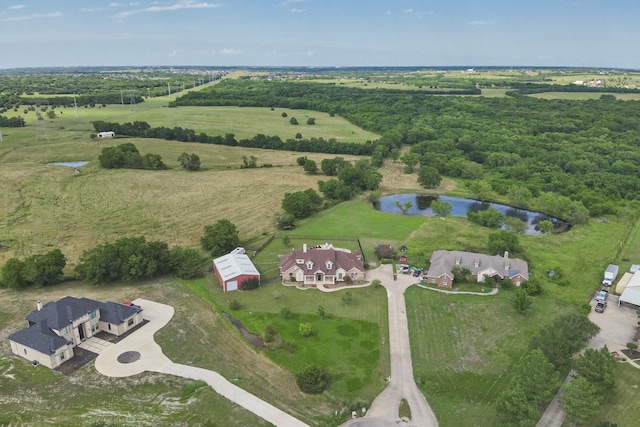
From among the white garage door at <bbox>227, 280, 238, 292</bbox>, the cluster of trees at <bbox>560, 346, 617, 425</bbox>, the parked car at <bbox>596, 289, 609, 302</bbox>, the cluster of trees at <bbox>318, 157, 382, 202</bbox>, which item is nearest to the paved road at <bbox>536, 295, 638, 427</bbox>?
the parked car at <bbox>596, 289, 609, 302</bbox>

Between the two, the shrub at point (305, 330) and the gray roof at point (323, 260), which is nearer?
the shrub at point (305, 330)

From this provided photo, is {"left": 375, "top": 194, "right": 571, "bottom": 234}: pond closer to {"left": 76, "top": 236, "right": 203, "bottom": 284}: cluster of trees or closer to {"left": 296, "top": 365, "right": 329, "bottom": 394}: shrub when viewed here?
{"left": 76, "top": 236, "right": 203, "bottom": 284}: cluster of trees

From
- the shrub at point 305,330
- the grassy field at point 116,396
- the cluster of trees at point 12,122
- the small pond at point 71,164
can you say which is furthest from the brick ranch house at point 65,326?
the cluster of trees at point 12,122

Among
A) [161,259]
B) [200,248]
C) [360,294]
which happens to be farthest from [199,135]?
[360,294]

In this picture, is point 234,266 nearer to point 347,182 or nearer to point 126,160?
point 347,182

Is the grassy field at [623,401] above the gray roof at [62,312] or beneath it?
beneath

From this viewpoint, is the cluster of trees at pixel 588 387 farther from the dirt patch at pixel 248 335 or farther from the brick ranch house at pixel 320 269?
the dirt patch at pixel 248 335
